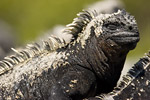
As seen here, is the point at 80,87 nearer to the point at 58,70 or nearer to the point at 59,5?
the point at 58,70

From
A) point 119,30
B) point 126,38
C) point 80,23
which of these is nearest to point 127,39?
point 126,38

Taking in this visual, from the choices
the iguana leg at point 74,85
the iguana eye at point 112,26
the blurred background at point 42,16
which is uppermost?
the blurred background at point 42,16

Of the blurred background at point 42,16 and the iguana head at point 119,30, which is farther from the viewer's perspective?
the blurred background at point 42,16

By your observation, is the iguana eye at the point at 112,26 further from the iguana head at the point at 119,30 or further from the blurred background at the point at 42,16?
the blurred background at the point at 42,16

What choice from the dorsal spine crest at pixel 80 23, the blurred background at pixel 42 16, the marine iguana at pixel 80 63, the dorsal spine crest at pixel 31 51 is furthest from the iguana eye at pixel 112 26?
the blurred background at pixel 42 16

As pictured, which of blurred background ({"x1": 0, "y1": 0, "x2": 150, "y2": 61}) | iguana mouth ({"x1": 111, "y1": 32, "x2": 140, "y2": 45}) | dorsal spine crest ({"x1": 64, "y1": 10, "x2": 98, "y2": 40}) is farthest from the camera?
blurred background ({"x1": 0, "y1": 0, "x2": 150, "y2": 61})

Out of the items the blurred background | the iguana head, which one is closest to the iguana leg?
the iguana head

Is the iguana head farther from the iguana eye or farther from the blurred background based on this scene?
the blurred background

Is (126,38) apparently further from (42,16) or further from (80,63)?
(42,16)
